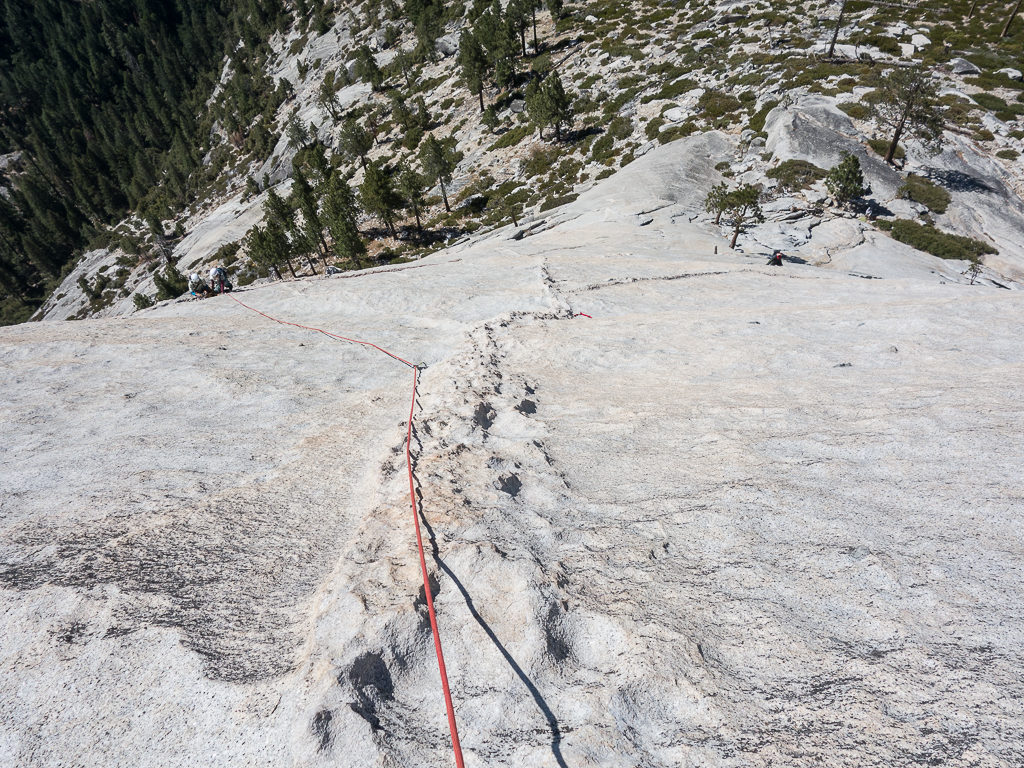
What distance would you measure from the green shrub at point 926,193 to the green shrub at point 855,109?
9.55 m

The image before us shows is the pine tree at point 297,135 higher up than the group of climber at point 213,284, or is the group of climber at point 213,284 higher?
the pine tree at point 297,135

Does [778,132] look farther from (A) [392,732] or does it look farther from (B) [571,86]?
(A) [392,732]

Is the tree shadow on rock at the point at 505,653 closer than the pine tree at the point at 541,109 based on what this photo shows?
Yes

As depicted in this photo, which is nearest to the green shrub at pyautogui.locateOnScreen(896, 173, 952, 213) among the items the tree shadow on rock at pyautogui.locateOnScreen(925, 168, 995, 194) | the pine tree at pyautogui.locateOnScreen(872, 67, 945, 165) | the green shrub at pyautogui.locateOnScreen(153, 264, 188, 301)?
the tree shadow on rock at pyautogui.locateOnScreen(925, 168, 995, 194)

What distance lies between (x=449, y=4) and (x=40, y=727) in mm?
156496

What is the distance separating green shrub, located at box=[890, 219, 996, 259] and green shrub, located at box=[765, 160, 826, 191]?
8.42 meters

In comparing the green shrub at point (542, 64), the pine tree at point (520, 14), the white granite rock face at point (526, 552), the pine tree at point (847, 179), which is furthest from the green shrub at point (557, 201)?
the pine tree at point (520, 14)

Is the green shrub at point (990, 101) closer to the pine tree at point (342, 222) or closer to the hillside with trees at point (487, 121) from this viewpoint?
the hillside with trees at point (487, 121)

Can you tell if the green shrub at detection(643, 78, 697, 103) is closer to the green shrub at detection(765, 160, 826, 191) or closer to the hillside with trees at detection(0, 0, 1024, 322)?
the hillside with trees at detection(0, 0, 1024, 322)

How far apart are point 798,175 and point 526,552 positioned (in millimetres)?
51152

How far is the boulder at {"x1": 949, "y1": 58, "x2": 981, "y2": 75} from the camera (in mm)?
52406

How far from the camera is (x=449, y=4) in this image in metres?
120

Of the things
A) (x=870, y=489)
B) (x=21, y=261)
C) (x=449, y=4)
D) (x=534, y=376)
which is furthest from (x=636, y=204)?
(x=21, y=261)

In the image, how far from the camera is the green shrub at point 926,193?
39812mm
